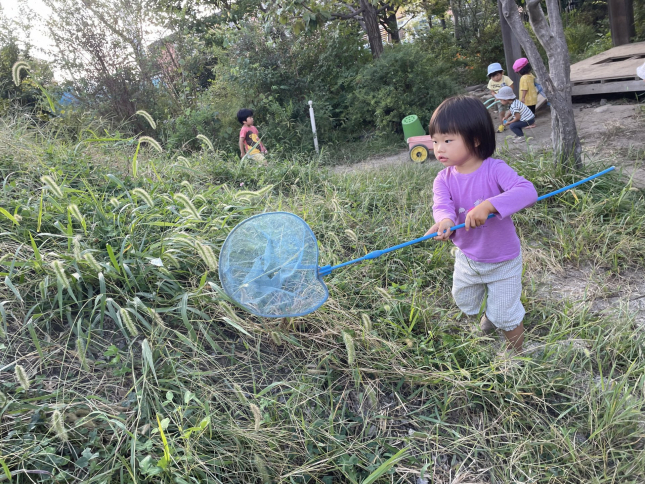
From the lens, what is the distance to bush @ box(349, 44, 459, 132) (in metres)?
7.68

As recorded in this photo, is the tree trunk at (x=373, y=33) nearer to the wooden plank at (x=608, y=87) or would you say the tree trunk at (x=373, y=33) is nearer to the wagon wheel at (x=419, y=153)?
the wagon wheel at (x=419, y=153)

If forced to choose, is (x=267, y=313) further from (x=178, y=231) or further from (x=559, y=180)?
(x=559, y=180)

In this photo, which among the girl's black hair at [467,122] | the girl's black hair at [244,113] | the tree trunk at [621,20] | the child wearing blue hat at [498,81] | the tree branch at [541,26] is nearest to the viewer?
the girl's black hair at [467,122]

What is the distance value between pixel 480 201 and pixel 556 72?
8.40 feet

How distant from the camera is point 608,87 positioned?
24.6 feet

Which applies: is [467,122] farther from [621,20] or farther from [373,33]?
[621,20]

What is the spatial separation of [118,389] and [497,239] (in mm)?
1903

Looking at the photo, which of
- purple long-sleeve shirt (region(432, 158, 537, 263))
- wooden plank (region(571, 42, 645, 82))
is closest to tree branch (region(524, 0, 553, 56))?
purple long-sleeve shirt (region(432, 158, 537, 263))

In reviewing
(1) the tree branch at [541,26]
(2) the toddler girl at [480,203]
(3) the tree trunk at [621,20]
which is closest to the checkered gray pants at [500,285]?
(2) the toddler girl at [480,203]

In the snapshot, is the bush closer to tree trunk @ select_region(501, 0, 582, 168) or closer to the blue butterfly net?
tree trunk @ select_region(501, 0, 582, 168)

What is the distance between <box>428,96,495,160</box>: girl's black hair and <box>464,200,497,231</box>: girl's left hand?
1.07 feet

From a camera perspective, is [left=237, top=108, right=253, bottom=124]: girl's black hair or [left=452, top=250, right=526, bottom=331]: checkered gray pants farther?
[left=237, top=108, right=253, bottom=124]: girl's black hair

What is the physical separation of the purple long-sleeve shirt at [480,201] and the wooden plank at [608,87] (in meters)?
6.23

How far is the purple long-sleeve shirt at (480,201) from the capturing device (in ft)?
7.62
